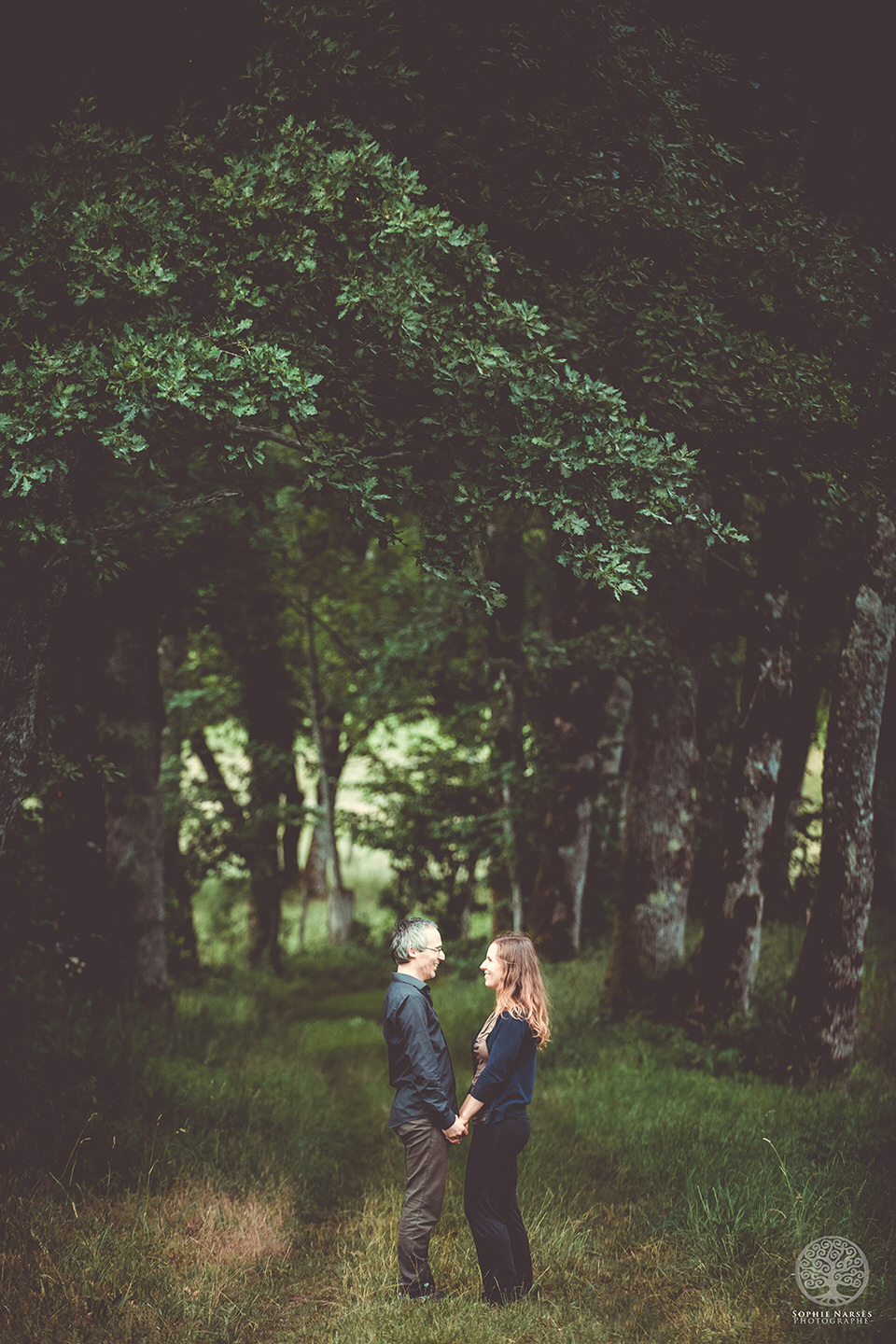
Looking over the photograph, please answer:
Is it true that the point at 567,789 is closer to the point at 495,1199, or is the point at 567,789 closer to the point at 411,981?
the point at 411,981

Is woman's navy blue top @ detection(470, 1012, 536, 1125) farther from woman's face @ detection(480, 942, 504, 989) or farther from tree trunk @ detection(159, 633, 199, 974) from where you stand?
tree trunk @ detection(159, 633, 199, 974)

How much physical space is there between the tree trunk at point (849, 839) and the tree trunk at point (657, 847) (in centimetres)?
258

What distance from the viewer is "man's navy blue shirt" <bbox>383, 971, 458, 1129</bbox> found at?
4.73m

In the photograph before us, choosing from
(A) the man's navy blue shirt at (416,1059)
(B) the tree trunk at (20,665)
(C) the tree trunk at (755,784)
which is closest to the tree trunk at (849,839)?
(C) the tree trunk at (755,784)

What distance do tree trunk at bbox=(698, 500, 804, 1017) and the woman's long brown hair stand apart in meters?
5.37

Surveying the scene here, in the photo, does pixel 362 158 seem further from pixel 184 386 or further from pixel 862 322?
pixel 862 322

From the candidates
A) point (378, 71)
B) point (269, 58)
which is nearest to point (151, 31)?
point (269, 58)

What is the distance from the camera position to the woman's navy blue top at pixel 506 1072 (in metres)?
4.68

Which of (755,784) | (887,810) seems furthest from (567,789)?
(887,810)

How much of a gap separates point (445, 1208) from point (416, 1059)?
2080 millimetres

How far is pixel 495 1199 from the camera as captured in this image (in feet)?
15.3

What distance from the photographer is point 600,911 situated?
52.9ft

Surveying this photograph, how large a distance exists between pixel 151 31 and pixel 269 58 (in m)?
1.19

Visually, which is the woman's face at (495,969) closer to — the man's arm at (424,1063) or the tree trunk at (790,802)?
the man's arm at (424,1063)
